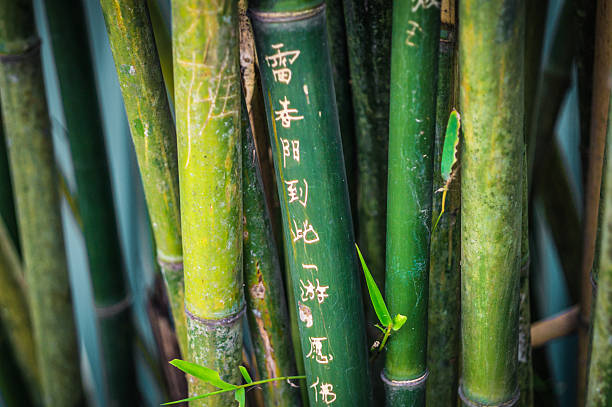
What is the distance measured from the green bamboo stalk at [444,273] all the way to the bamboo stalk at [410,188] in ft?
0.15

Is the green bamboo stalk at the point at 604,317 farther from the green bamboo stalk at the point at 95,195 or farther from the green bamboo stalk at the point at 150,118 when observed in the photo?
the green bamboo stalk at the point at 95,195

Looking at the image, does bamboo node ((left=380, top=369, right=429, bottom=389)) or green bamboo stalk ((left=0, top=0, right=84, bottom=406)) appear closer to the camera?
bamboo node ((left=380, top=369, right=429, bottom=389))

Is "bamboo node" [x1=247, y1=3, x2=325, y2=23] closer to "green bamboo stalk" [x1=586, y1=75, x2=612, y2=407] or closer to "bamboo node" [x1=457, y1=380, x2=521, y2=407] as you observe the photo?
"green bamboo stalk" [x1=586, y1=75, x2=612, y2=407]

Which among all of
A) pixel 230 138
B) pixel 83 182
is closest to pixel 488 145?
pixel 230 138

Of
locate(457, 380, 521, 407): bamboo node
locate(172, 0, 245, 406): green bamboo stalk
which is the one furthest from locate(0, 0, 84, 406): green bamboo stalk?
locate(457, 380, 521, 407): bamboo node

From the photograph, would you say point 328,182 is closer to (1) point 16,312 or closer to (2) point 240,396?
(2) point 240,396

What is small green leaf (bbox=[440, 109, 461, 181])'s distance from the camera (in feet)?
1.70

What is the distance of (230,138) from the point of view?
52 cm

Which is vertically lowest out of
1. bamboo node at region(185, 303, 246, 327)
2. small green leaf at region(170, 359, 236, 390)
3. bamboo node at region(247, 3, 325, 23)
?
small green leaf at region(170, 359, 236, 390)

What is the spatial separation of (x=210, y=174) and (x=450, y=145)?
0.22m

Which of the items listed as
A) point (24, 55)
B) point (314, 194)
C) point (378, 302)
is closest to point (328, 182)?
point (314, 194)

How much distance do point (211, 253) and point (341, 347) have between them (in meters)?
0.17

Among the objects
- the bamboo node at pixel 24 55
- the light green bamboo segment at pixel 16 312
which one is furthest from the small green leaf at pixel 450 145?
the light green bamboo segment at pixel 16 312

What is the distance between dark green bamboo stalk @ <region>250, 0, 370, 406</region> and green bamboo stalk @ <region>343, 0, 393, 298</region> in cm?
15
